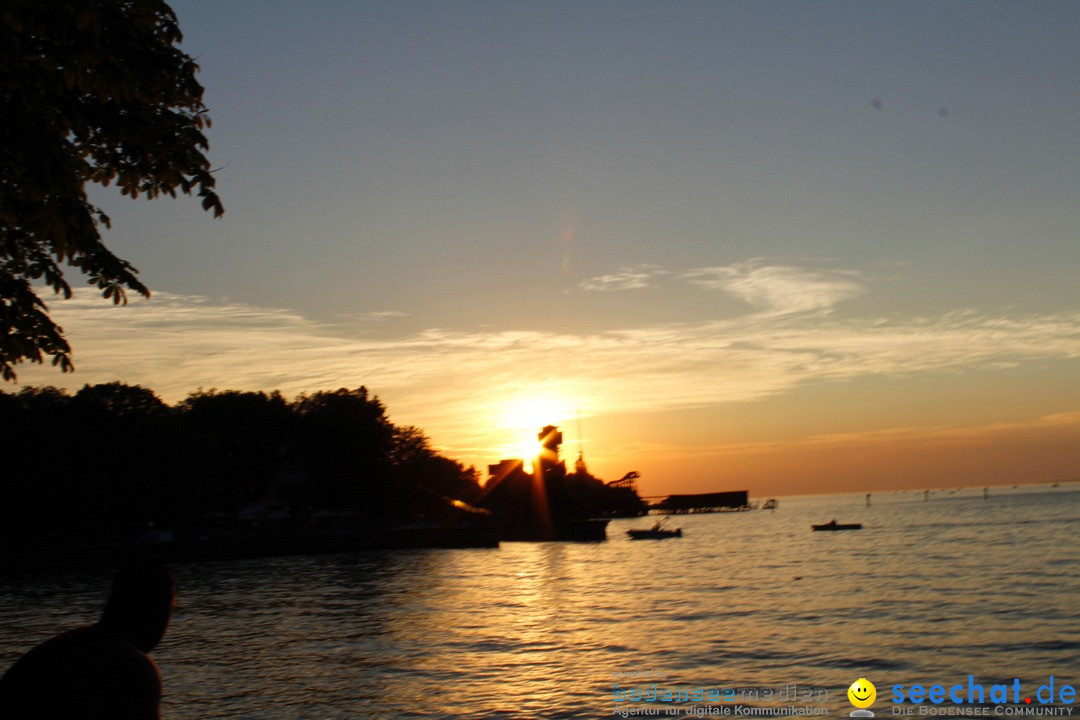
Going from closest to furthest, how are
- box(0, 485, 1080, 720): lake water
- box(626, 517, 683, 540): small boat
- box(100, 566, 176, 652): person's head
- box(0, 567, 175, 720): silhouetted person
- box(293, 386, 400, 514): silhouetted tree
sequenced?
box(0, 567, 175, 720): silhouetted person
box(100, 566, 176, 652): person's head
box(0, 485, 1080, 720): lake water
box(293, 386, 400, 514): silhouetted tree
box(626, 517, 683, 540): small boat

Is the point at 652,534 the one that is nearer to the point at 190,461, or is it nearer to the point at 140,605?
the point at 190,461

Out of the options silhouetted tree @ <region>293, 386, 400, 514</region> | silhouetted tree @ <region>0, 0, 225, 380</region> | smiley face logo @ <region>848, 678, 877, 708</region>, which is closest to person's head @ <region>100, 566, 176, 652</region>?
silhouetted tree @ <region>0, 0, 225, 380</region>

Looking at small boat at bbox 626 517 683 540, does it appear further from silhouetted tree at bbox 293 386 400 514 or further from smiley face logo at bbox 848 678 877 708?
smiley face logo at bbox 848 678 877 708

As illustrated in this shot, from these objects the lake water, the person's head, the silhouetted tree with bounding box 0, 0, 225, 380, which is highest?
the silhouetted tree with bounding box 0, 0, 225, 380

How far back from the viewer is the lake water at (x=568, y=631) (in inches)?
1140

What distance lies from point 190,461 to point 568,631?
8561 centimetres

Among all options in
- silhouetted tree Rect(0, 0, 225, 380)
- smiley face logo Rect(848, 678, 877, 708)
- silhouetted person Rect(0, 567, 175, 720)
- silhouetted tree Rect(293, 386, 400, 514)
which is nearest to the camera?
silhouetted person Rect(0, 567, 175, 720)

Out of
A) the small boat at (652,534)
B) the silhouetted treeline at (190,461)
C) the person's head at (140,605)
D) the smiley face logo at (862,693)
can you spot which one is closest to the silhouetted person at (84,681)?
the person's head at (140,605)

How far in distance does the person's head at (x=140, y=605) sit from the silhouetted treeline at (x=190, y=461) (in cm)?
10953

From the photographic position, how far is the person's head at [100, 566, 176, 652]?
4586mm

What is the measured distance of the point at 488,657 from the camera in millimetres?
35938

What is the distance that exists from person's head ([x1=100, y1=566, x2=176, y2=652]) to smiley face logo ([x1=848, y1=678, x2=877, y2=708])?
2561 centimetres

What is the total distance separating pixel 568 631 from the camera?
43.8 m

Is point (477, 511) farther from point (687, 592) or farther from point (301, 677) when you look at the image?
point (301, 677)
